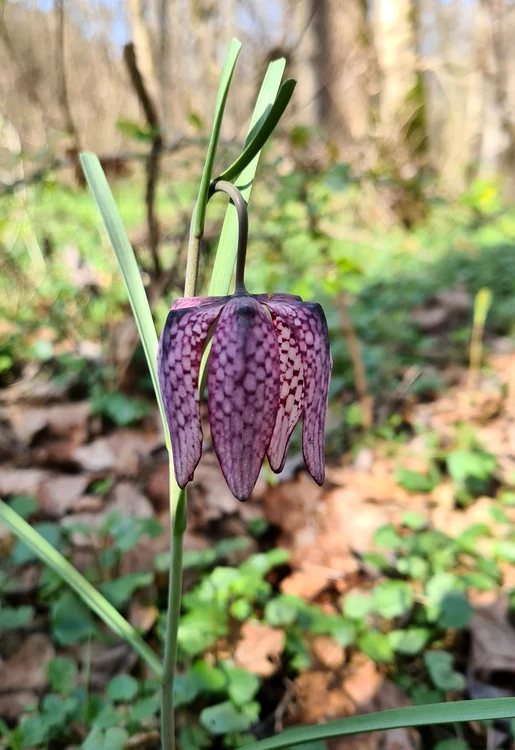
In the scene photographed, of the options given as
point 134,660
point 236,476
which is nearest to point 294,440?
point 134,660

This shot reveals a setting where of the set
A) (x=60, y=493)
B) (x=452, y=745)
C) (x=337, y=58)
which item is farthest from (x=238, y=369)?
(x=337, y=58)

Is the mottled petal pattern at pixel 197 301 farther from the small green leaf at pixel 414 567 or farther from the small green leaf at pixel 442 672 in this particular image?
the small green leaf at pixel 414 567

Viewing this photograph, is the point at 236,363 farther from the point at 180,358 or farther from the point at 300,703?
the point at 300,703

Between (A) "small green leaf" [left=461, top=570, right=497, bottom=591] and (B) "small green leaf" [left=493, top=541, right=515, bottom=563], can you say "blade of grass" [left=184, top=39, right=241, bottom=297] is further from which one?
(B) "small green leaf" [left=493, top=541, right=515, bottom=563]

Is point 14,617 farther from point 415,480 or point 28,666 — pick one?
point 415,480

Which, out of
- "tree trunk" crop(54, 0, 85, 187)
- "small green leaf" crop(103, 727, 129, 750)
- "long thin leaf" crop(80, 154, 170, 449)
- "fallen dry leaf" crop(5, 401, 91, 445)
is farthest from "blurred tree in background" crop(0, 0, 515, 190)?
"small green leaf" crop(103, 727, 129, 750)

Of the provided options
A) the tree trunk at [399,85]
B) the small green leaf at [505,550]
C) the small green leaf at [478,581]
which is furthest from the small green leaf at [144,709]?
the tree trunk at [399,85]
